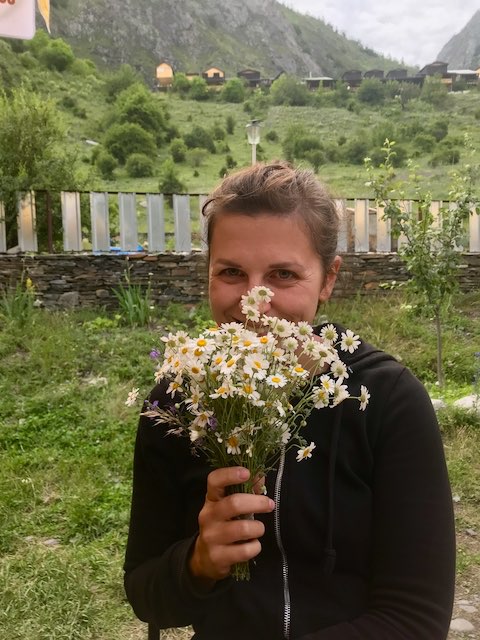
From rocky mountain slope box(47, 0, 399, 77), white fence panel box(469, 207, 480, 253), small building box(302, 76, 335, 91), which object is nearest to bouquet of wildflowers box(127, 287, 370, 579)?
white fence panel box(469, 207, 480, 253)

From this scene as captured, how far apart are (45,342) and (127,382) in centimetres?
126

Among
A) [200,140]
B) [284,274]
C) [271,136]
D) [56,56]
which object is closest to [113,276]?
[284,274]

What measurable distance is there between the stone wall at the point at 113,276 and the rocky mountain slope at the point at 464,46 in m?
139

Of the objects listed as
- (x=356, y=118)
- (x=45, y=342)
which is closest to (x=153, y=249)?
(x=45, y=342)

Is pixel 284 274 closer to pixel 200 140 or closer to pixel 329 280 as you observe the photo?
pixel 329 280

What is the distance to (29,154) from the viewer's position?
1001 centimetres

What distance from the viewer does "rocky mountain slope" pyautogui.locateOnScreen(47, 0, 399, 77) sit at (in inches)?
3649

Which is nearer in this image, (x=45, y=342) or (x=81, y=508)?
(x=81, y=508)

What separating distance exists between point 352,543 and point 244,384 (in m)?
0.46

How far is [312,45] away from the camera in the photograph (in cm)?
12838

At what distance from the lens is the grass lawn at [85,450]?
2.92 meters

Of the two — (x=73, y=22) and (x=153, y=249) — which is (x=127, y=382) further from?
(x=73, y=22)

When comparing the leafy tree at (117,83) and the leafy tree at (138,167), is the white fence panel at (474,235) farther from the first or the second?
the leafy tree at (117,83)

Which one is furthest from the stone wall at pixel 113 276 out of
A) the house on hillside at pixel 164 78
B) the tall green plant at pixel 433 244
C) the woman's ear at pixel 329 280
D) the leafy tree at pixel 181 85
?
the house on hillside at pixel 164 78
